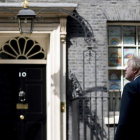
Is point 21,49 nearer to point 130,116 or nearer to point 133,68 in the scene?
point 133,68

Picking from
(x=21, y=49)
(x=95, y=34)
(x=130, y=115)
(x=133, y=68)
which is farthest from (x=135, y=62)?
(x=21, y=49)

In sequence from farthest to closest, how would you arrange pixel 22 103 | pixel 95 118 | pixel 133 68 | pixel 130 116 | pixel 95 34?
pixel 22 103 → pixel 95 34 → pixel 95 118 → pixel 133 68 → pixel 130 116

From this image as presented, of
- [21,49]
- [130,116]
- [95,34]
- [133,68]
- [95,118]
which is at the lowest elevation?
[95,118]

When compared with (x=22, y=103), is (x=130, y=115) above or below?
above

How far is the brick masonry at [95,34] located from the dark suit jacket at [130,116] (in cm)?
435

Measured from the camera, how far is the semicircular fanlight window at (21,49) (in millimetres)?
8812

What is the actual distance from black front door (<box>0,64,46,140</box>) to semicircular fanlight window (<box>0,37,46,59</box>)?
0.74 ft

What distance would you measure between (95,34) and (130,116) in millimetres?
4689

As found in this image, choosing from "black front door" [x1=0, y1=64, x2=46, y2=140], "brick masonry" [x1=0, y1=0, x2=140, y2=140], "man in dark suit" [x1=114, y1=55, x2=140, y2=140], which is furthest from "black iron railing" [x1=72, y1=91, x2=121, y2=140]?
"man in dark suit" [x1=114, y1=55, x2=140, y2=140]

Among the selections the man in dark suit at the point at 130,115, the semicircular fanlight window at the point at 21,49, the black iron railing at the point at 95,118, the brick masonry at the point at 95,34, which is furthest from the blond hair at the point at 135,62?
the semicircular fanlight window at the point at 21,49

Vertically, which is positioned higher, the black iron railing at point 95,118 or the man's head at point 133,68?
the man's head at point 133,68

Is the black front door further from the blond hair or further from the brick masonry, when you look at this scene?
the blond hair

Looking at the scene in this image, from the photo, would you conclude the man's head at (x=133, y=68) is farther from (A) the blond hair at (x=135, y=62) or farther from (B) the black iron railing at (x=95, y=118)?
(B) the black iron railing at (x=95, y=118)

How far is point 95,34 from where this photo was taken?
8602mm
